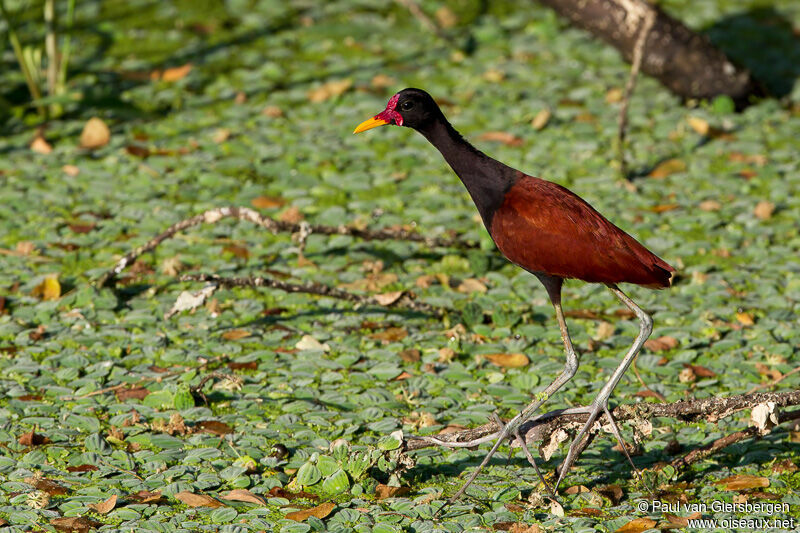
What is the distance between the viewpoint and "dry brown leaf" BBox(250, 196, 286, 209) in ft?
19.8

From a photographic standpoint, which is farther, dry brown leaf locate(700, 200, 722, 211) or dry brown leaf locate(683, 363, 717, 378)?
dry brown leaf locate(700, 200, 722, 211)

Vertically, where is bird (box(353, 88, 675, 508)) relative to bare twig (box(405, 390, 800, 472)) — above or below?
above

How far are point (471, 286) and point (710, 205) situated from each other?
1.64 m

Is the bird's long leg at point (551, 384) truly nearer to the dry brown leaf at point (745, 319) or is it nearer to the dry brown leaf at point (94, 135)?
the dry brown leaf at point (745, 319)

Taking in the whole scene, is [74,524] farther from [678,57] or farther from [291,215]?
[678,57]

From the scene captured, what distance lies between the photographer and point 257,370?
15.3 feet

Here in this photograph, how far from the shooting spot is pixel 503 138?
673 cm

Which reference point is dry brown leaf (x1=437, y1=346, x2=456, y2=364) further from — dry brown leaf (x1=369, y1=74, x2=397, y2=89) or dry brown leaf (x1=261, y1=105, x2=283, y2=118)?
dry brown leaf (x1=369, y1=74, x2=397, y2=89)

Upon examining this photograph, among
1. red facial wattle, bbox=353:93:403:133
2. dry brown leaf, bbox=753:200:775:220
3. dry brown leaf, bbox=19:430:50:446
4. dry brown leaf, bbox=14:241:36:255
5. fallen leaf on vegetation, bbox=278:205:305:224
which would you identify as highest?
red facial wattle, bbox=353:93:403:133

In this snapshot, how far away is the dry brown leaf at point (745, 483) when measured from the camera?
12.6 ft

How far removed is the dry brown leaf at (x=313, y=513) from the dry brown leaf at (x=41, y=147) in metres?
3.74

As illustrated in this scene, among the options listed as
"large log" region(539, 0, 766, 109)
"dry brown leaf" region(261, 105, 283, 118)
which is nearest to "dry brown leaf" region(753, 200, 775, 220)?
"large log" region(539, 0, 766, 109)

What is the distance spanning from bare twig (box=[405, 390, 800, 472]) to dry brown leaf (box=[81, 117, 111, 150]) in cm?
365

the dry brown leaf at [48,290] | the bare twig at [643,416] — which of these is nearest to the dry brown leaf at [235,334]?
the dry brown leaf at [48,290]
